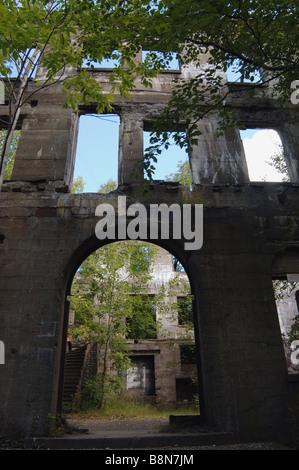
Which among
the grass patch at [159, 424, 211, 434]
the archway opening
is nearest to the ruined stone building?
the grass patch at [159, 424, 211, 434]

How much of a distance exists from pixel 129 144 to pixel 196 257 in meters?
3.60

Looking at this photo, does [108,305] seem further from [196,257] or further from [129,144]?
[196,257]

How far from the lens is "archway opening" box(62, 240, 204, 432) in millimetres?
13367

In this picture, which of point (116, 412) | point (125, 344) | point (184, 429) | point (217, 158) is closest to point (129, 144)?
point (217, 158)

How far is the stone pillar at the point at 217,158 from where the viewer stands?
8.52m

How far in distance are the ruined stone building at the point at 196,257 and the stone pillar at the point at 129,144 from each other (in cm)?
4

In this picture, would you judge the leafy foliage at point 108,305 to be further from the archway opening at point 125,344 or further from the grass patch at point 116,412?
the grass patch at point 116,412

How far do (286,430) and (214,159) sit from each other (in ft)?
20.2

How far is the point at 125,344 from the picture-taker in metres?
14.8

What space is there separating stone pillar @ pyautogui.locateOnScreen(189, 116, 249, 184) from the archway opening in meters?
3.90

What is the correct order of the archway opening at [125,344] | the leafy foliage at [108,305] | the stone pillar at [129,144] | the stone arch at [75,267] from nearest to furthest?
1. the stone arch at [75,267]
2. the stone pillar at [129,144]
3. the archway opening at [125,344]
4. the leafy foliage at [108,305]

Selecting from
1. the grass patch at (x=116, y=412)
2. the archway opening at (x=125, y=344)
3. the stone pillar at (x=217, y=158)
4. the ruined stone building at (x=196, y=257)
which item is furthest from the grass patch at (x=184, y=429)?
the grass patch at (x=116, y=412)

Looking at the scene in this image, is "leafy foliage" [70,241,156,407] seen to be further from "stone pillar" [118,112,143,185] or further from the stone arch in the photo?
"stone pillar" [118,112,143,185]
